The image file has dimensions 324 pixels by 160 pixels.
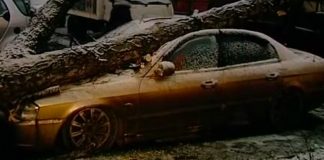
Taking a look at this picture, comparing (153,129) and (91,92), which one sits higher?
(91,92)

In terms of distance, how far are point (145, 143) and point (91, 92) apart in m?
1.02

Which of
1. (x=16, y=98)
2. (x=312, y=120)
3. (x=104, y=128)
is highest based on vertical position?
(x=16, y=98)

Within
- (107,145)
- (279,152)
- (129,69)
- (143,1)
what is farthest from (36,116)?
(143,1)

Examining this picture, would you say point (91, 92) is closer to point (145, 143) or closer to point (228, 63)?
point (145, 143)

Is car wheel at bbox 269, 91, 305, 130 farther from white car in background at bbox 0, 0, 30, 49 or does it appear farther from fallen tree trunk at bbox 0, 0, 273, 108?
white car in background at bbox 0, 0, 30, 49

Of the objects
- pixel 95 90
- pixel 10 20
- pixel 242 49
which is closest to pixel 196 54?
pixel 242 49

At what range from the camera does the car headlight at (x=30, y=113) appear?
5.64m

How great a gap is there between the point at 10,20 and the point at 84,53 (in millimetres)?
3729

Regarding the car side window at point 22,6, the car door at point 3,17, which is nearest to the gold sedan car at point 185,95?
the car door at point 3,17

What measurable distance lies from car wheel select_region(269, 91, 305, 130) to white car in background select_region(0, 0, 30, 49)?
5064 millimetres

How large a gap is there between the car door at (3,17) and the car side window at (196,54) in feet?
14.8

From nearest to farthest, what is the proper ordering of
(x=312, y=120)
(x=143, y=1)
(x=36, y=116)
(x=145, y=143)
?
1. (x=36, y=116)
2. (x=145, y=143)
3. (x=312, y=120)
4. (x=143, y=1)

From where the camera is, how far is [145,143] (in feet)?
21.2

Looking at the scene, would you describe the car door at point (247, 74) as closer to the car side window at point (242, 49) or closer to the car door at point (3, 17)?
the car side window at point (242, 49)
